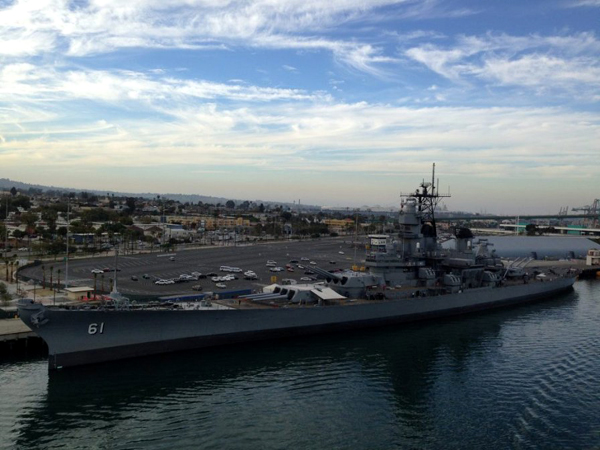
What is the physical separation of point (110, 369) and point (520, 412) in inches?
612

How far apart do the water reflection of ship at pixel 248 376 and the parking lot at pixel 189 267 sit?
548 cm

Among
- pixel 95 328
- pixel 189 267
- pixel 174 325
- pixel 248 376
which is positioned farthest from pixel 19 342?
pixel 189 267

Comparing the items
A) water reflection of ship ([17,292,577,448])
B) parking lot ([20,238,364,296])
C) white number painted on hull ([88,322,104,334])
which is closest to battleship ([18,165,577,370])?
white number painted on hull ([88,322,104,334])

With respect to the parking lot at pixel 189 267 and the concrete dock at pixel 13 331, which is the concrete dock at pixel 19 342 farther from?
the parking lot at pixel 189 267

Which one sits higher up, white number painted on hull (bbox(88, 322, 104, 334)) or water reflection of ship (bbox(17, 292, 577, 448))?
white number painted on hull (bbox(88, 322, 104, 334))

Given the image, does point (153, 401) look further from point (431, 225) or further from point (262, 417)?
point (431, 225)

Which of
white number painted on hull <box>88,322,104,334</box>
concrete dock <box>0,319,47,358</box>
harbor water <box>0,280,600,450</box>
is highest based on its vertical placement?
white number painted on hull <box>88,322,104,334</box>

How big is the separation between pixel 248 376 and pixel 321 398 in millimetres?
3702

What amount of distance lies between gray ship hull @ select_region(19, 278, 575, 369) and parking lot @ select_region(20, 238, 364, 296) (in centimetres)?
330

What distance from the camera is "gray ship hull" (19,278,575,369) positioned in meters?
19.7

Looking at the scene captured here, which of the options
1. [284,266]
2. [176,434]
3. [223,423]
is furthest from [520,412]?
[284,266]

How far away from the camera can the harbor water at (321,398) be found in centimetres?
1487

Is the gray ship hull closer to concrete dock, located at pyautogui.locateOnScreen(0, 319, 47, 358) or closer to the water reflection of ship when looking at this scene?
the water reflection of ship

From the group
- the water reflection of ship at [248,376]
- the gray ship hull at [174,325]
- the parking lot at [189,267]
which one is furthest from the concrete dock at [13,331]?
the parking lot at [189,267]
